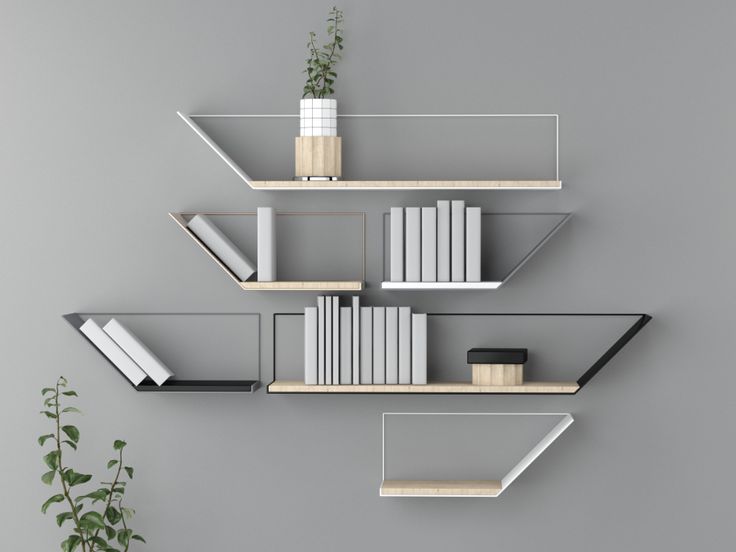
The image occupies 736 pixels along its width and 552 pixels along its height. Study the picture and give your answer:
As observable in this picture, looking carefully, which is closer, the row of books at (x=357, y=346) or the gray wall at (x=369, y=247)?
the row of books at (x=357, y=346)

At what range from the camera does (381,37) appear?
2623 millimetres

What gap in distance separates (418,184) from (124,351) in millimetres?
1071

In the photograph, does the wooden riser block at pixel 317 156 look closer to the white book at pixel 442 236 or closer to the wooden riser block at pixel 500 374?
the white book at pixel 442 236

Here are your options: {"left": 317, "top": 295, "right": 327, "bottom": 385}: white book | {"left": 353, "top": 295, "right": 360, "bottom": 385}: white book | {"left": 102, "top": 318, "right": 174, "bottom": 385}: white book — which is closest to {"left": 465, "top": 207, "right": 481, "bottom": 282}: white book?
{"left": 353, "top": 295, "right": 360, "bottom": 385}: white book

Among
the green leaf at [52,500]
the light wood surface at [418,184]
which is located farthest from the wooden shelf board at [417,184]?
the green leaf at [52,500]

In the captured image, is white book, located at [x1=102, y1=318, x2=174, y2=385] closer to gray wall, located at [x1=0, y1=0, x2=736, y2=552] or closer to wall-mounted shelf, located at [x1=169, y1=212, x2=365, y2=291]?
gray wall, located at [x1=0, y1=0, x2=736, y2=552]

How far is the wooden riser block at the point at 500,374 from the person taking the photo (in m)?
2.49

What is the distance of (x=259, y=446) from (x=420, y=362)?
2.03 feet

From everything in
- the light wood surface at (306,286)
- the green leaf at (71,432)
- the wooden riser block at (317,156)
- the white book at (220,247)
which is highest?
the wooden riser block at (317,156)

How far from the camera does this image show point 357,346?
2504 millimetres

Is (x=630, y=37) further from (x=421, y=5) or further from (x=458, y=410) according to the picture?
(x=458, y=410)

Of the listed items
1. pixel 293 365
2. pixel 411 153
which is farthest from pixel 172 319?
pixel 411 153

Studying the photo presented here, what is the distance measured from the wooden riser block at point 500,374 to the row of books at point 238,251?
728 millimetres

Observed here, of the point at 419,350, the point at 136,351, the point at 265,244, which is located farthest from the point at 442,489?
the point at 136,351
